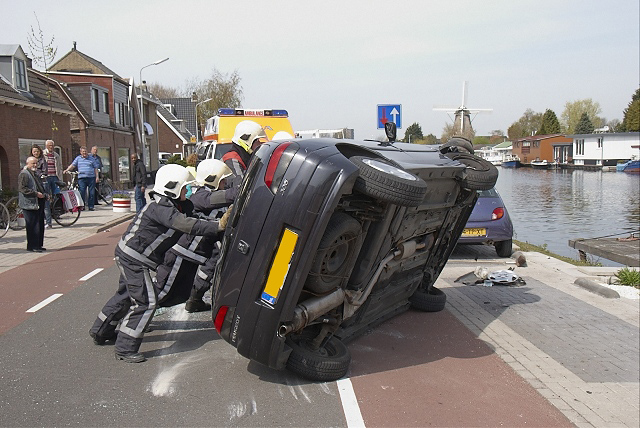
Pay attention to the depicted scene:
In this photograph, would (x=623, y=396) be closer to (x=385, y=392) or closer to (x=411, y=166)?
(x=385, y=392)

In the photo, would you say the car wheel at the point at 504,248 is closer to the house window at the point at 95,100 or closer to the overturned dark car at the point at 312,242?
the overturned dark car at the point at 312,242

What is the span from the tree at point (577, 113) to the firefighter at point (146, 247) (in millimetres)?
121695

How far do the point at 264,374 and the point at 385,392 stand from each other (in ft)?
3.25

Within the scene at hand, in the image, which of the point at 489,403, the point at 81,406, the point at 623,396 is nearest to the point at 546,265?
the point at 623,396

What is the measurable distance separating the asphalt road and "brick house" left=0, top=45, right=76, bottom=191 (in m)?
14.5

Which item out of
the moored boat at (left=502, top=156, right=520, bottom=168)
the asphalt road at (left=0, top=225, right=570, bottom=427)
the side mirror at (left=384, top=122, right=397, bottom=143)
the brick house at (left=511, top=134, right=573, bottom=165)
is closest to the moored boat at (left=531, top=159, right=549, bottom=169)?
the brick house at (left=511, top=134, right=573, bottom=165)

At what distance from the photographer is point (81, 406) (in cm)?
444

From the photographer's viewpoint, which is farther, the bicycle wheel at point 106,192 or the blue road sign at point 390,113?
the bicycle wheel at point 106,192

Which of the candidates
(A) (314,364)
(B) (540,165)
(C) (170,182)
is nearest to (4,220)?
(C) (170,182)

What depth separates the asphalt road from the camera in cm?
434

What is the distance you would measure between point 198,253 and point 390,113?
32.5ft

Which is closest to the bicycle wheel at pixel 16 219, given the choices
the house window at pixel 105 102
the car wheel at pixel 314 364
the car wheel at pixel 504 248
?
the car wheel at pixel 504 248

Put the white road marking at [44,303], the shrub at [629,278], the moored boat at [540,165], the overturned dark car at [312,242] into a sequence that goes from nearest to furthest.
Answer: the overturned dark car at [312,242] → the white road marking at [44,303] → the shrub at [629,278] → the moored boat at [540,165]

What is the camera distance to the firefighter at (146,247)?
538cm
